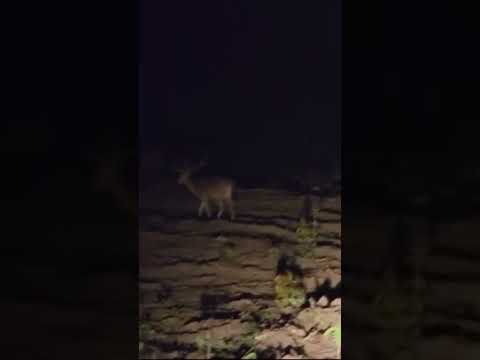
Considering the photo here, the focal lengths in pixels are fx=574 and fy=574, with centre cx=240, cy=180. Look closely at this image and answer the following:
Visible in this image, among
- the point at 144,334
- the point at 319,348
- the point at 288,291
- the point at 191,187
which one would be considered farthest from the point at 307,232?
the point at 144,334

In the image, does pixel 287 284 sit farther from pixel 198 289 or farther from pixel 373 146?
pixel 373 146


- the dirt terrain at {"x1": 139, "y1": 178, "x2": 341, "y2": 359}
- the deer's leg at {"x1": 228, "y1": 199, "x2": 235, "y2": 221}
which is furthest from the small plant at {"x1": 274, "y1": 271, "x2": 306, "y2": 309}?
the deer's leg at {"x1": 228, "y1": 199, "x2": 235, "y2": 221}

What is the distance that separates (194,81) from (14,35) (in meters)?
4.17

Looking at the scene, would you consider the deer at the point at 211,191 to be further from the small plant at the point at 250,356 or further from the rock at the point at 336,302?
the small plant at the point at 250,356

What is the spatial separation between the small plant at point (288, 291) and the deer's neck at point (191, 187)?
0.96m

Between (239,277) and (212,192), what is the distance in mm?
800

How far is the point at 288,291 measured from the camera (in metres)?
3.39

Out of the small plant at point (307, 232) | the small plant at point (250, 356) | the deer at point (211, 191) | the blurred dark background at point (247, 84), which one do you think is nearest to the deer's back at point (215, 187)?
the deer at point (211, 191)

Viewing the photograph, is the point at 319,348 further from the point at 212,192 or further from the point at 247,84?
the point at 247,84

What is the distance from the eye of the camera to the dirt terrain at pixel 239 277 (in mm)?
3045

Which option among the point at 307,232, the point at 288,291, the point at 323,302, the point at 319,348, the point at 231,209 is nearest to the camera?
the point at 319,348

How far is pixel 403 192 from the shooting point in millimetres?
829

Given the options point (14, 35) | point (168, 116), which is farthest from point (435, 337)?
point (168, 116)

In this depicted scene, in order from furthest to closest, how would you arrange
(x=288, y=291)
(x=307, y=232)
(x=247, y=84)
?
(x=247, y=84), (x=307, y=232), (x=288, y=291)
